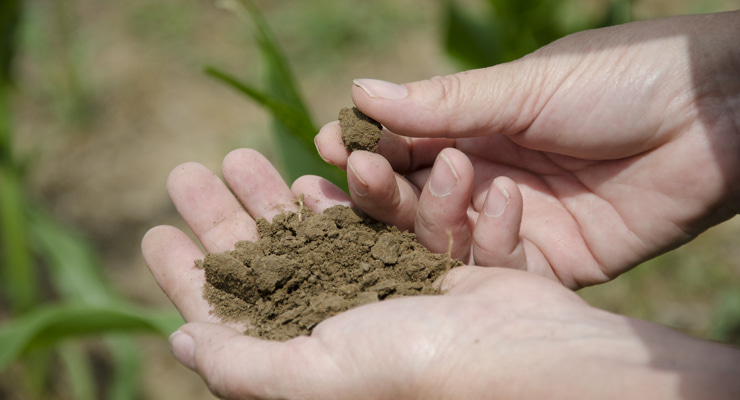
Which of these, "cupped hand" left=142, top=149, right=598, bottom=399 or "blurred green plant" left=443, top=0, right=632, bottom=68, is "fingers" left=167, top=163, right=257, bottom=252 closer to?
"cupped hand" left=142, top=149, right=598, bottom=399

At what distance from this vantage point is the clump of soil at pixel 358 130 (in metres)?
1.45

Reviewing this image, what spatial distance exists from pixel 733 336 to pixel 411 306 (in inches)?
80.9

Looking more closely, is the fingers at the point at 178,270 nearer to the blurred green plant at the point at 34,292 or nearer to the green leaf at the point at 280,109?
the blurred green plant at the point at 34,292

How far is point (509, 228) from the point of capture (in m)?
1.48

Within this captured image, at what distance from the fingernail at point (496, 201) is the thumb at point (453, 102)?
187 mm

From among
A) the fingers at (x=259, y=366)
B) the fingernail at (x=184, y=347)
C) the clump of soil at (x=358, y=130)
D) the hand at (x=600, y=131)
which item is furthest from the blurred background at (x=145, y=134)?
the fingers at (x=259, y=366)

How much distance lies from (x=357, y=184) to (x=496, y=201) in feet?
1.27

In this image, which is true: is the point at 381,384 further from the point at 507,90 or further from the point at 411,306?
the point at 507,90

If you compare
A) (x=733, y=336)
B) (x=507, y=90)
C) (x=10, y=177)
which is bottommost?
(x=733, y=336)

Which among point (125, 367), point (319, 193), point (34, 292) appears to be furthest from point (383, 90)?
point (34, 292)

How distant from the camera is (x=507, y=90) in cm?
150


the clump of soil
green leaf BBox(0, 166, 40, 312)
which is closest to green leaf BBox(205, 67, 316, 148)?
the clump of soil

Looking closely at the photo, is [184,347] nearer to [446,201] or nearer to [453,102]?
[446,201]

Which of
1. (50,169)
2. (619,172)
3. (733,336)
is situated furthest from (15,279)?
(733,336)
